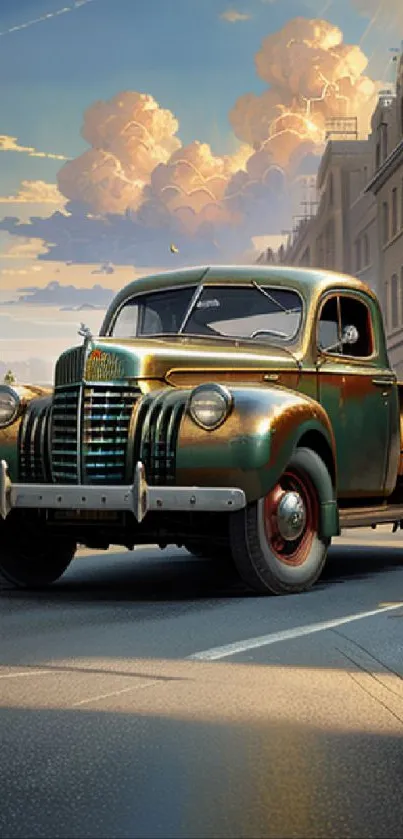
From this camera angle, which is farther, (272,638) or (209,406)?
(209,406)

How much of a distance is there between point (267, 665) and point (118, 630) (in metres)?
1.48

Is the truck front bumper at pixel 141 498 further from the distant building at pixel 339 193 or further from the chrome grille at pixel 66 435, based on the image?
the distant building at pixel 339 193

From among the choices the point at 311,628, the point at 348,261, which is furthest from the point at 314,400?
the point at 348,261

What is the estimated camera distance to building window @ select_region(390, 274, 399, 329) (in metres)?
53.2

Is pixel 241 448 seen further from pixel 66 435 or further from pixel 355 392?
pixel 355 392

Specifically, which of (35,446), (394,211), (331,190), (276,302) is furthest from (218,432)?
(331,190)

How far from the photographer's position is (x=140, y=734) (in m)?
5.07

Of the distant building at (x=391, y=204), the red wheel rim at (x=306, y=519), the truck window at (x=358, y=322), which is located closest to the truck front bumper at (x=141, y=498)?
the red wheel rim at (x=306, y=519)

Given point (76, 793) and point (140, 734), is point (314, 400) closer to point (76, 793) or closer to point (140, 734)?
point (140, 734)

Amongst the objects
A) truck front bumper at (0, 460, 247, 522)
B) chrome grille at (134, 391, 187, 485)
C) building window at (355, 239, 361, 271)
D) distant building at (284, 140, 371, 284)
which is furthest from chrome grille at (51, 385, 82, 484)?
distant building at (284, 140, 371, 284)

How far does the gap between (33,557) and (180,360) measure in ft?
6.57

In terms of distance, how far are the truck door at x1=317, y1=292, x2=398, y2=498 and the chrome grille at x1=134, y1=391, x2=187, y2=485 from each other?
1.56 metres

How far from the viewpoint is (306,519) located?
31.4ft

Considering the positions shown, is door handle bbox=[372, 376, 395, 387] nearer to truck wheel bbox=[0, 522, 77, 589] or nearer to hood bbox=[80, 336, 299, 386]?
hood bbox=[80, 336, 299, 386]
